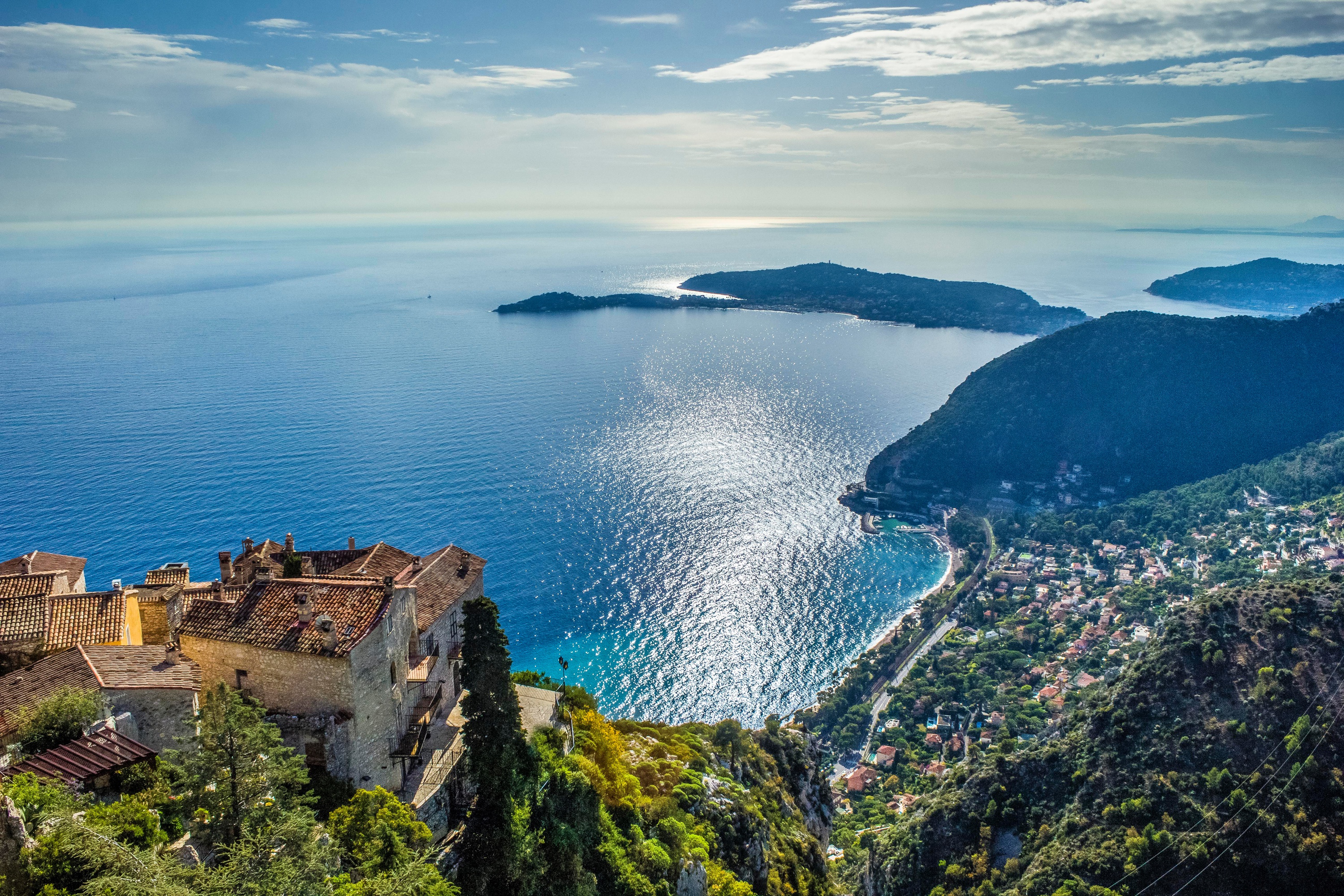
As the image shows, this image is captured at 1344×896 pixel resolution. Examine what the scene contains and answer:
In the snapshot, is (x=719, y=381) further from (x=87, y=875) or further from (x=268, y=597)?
(x=87, y=875)

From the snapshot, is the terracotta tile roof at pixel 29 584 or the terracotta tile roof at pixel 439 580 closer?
the terracotta tile roof at pixel 29 584

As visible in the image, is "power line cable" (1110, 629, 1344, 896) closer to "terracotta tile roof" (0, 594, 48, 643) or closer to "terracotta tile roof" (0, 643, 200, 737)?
Answer: "terracotta tile roof" (0, 643, 200, 737)

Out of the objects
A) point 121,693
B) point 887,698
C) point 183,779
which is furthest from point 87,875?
point 887,698

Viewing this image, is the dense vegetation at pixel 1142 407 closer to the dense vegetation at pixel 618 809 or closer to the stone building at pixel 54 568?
the dense vegetation at pixel 618 809

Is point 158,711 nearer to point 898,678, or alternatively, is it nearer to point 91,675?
point 91,675

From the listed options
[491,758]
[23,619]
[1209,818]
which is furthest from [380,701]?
[1209,818]

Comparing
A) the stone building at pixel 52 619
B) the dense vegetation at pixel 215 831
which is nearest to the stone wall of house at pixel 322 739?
the dense vegetation at pixel 215 831
